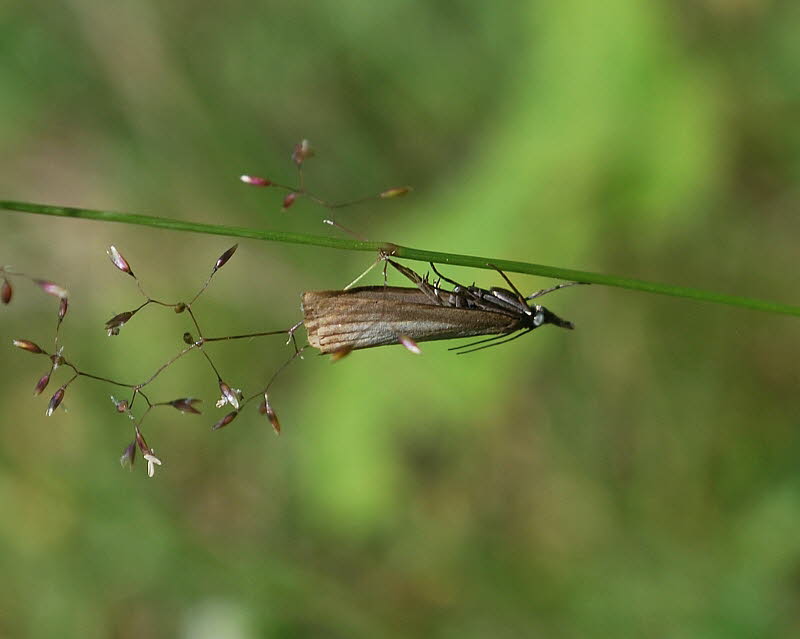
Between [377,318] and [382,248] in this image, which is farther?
[377,318]

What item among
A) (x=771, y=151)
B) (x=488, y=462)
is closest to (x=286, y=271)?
(x=488, y=462)

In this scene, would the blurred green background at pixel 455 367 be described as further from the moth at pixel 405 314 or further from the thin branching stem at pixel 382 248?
the thin branching stem at pixel 382 248

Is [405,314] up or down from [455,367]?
down

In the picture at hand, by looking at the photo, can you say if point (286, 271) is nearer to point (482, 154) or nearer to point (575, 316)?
point (482, 154)

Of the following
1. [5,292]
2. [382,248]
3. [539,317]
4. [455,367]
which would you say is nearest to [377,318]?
[382,248]

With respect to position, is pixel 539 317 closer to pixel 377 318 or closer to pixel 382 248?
pixel 377 318

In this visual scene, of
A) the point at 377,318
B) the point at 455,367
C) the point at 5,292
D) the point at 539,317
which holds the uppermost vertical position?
the point at 455,367

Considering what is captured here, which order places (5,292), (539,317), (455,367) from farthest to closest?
(455,367)
(539,317)
(5,292)

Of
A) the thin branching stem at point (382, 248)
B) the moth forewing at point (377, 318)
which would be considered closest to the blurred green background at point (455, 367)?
the moth forewing at point (377, 318)
